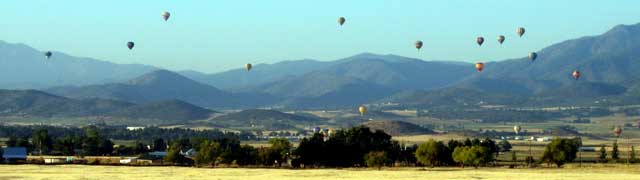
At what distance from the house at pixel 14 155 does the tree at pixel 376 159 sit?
36335 millimetres

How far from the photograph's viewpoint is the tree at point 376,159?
126 m

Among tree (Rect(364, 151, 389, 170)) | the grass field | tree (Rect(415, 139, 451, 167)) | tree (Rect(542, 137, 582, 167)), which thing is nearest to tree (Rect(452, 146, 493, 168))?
tree (Rect(415, 139, 451, 167))

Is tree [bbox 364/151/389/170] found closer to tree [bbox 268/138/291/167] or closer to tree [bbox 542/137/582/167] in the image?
tree [bbox 268/138/291/167]

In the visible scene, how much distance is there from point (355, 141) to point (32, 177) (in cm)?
5460

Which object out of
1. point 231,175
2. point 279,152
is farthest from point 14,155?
point 231,175

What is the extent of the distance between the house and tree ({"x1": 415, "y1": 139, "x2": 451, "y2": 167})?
40803 mm

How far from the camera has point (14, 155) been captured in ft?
470

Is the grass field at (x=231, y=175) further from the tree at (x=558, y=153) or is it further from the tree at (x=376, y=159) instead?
the tree at (x=558, y=153)

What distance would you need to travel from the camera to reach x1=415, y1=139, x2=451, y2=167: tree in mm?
133375

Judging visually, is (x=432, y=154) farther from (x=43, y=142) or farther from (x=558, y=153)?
(x=43, y=142)

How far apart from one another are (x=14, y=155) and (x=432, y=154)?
44568mm

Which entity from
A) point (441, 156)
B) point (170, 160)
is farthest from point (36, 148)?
point (441, 156)

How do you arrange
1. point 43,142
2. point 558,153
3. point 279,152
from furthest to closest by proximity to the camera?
point 43,142 < point 558,153 < point 279,152

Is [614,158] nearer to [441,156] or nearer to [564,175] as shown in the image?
[441,156]
